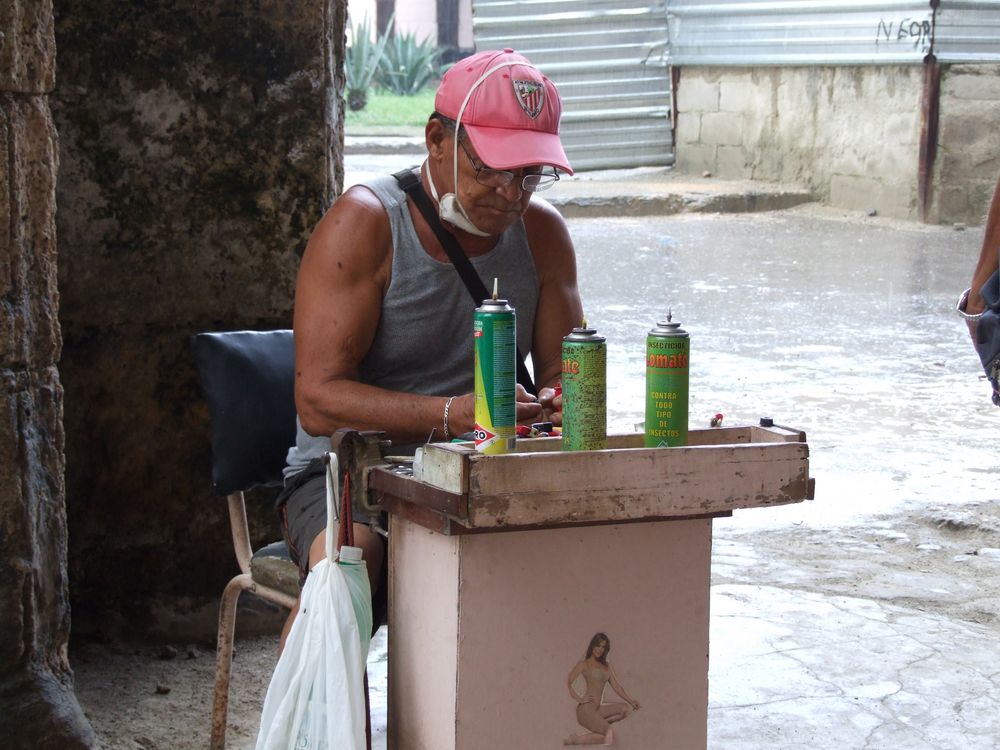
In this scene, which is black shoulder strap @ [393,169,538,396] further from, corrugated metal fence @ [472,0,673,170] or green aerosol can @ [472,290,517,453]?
corrugated metal fence @ [472,0,673,170]

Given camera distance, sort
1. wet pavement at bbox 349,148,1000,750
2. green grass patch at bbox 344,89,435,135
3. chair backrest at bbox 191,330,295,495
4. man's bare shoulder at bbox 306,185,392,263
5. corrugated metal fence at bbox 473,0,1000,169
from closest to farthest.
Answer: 1. man's bare shoulder at bbox 306,185,392,263
2. chair backrest at bbox 191,330,295,495
3. wet pavement at bbox 349,148,1000,750
4. corrugated metal fence at bbox 473,0,1000,169
5. green grass patch at bbox 344,89,435,135

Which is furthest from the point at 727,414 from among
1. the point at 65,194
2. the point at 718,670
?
the point at 65,194

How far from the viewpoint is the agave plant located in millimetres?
20781

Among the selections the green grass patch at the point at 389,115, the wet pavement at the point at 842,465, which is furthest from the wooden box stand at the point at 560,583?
the green grass patch at the point at 389,115

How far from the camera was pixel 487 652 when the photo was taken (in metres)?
2.02

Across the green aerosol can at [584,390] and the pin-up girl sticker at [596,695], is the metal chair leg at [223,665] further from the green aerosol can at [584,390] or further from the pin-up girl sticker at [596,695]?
the green aerosol can at [584,390]

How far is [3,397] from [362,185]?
76 cm

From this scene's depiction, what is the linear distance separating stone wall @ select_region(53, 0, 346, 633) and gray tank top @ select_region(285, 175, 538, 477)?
2.57ft

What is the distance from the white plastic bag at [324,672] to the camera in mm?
2078

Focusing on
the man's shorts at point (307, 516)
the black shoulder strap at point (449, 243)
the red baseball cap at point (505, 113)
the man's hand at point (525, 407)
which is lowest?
the man's shorts at point (307, 516)

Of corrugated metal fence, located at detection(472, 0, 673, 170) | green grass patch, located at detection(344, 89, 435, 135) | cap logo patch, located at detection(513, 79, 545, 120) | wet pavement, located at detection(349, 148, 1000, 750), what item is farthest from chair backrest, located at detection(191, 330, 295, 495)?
green grass patch, located at detection(344, 89, 435, 135)

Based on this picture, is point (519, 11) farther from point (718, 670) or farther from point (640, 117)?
point (718, 670)

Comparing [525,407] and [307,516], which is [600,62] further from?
[525,407]

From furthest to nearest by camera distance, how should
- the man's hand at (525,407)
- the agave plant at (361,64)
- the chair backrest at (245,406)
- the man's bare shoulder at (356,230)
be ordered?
the agave plant at (361,64)
the chair backrest at (245,406)
the man's bare shoulder at (356,230)
the man's hand at (525,407)
